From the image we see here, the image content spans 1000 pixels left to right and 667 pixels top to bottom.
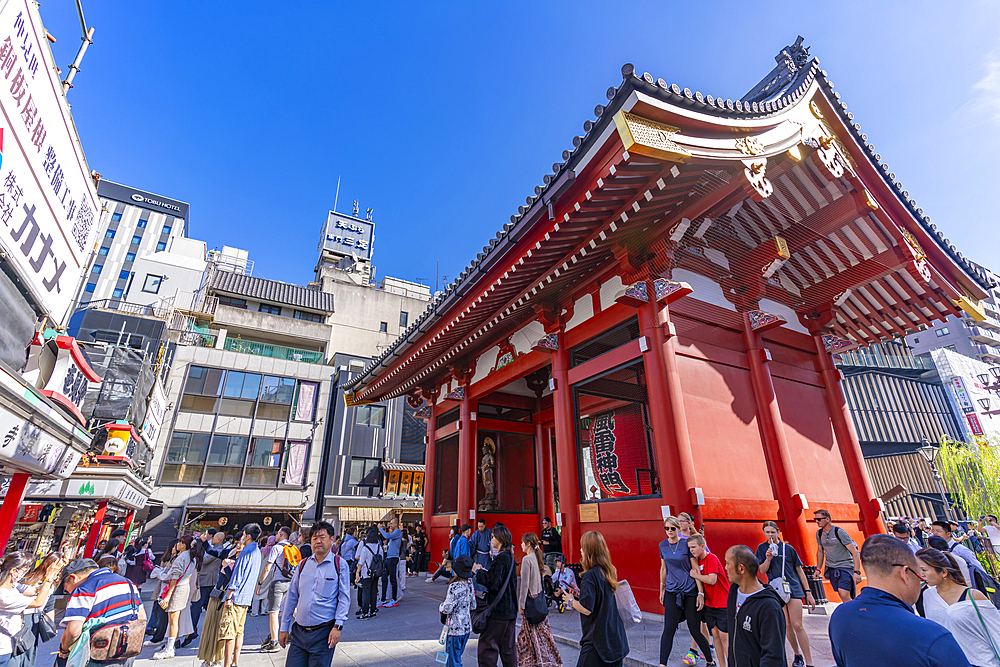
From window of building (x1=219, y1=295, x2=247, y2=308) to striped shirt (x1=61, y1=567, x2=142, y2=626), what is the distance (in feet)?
121

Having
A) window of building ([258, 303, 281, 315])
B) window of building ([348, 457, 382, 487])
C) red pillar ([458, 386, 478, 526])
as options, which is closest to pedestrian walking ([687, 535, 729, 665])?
red pillar ([458, 386, 478, 526])

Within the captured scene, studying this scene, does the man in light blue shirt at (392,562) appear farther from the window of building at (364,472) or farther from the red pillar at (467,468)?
the window of building at (364,472)

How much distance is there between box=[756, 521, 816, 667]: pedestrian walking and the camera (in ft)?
15.7

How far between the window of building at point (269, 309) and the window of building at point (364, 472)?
14204mm

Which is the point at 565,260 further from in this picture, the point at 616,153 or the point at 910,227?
the point at 910,227

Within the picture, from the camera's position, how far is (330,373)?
3406 centimetres

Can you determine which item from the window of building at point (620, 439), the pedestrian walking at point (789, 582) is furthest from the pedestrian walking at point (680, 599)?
the window of building at point (620, 439)

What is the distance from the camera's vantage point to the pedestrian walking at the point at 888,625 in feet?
6.21

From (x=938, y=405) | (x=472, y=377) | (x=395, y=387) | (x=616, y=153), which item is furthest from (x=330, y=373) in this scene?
(x=938, y=405)

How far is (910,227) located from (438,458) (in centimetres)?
1362

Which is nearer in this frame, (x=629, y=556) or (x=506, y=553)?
(x=506, y=553)

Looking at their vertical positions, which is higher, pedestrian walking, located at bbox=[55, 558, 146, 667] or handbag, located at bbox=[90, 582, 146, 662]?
pedestrian walking, located at bbox=[55, 558, 146, 667]

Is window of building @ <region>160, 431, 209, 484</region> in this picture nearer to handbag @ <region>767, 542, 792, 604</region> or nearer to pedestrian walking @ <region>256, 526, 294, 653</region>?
pedestrian walking @ <region>256, 526, 294, 653</region>

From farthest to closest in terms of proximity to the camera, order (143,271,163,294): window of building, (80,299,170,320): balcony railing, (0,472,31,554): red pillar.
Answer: (143,271,163,294): window of building < (80,299,170,320): balcony railing < (0,472,31,554): red pillar
